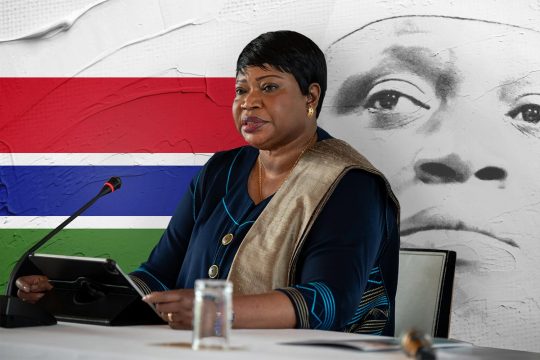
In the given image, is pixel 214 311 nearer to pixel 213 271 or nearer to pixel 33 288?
pixel 33 288

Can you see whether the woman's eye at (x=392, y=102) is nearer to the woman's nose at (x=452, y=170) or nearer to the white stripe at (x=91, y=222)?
the woman's nose at (x=452, y=170)

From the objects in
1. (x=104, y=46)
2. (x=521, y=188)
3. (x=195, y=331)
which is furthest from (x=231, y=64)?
(x=195, y=331)

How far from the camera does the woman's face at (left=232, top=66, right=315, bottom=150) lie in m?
2.57

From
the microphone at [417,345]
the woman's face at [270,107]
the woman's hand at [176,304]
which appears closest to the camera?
the microphone at [417,345]

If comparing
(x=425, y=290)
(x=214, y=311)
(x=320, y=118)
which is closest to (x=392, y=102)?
(x=320, y=118)

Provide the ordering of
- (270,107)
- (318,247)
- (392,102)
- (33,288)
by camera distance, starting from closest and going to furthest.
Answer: (33,288), (318,247), (270,107), (392,102)

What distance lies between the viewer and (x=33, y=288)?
2.17 m

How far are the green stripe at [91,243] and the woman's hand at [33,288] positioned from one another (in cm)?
97

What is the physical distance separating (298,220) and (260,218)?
0.11 metres

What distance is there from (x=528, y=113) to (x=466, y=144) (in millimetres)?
207

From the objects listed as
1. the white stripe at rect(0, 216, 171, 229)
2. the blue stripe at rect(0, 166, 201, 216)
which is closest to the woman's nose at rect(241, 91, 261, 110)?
the blue stripe at rect(0, 166, 201, 216)

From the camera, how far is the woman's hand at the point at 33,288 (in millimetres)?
2176

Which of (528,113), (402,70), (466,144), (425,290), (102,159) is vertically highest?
(402,70)

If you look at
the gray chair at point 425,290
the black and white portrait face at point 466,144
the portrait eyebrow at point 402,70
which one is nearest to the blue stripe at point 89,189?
the portrait eyebrow at point 402,70
